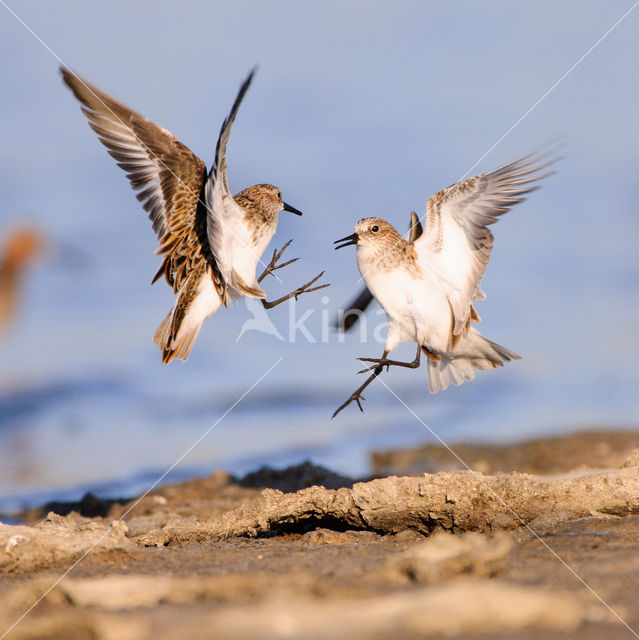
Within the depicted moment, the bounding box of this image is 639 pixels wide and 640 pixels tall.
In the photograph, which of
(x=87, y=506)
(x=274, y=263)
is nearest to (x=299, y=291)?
(x=274, y=263)

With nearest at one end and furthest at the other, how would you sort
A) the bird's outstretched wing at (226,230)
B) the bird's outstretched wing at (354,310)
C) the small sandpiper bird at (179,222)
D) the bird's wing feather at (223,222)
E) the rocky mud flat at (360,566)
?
the rocky mud flat at (360,566) < the bird's wing feather at (223,222) < the bird's outstretched wing at (226,230) < the small sandpiper bird at (179,222) < the bird's outstretched wing at (354,310)

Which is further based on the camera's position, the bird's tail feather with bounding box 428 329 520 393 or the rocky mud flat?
the bird's tail feather with bounding box 428 329 520 393

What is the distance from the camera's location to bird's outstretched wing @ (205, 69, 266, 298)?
21.7 ft

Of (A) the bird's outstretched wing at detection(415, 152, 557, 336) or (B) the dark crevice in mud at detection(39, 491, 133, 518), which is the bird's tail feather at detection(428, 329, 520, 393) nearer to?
(A) the bird's outstretched wing at detection(415, 152, 557, 336)

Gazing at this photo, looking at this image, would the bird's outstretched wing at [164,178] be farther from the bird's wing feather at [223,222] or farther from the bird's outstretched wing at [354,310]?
the bird's outstretched wing at [354,310]

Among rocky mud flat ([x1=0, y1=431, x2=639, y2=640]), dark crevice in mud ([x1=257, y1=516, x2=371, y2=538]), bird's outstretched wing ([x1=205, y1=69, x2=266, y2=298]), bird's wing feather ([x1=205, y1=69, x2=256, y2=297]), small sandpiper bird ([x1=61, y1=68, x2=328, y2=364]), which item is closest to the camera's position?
rocky mud flat ([x1=0, y1=431, x2=639, y2=640])

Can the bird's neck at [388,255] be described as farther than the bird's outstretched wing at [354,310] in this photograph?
No

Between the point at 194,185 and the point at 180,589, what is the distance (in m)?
4.50

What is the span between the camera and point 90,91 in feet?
24.7

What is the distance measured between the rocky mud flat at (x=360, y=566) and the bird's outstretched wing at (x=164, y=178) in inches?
96.1

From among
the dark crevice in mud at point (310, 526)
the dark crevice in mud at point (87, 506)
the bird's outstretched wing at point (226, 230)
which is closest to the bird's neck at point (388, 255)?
the bird's outstretched wing at point (226, 230)

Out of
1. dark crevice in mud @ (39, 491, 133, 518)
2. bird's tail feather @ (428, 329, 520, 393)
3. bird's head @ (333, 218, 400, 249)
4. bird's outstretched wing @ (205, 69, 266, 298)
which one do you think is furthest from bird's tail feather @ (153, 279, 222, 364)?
dark crevice in mud @ (39, 491, 133, 518)

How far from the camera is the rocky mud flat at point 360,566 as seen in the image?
3094 mm

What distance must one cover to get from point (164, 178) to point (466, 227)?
2.83 meters
